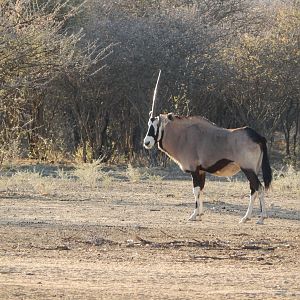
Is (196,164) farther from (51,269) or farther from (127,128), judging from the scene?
(127,128)

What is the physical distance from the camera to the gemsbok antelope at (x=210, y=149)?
18.2m

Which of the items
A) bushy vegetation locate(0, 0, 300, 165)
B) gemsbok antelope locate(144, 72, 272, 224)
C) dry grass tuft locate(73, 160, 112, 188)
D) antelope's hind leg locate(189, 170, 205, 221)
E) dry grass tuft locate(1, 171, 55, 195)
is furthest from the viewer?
bushy vegetation locate(0, 0, 300, 165)

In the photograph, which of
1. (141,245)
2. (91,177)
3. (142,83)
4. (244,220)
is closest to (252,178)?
(244,220)

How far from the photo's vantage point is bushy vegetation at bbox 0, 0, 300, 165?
34156mm

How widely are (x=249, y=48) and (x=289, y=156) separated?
4.33 meters

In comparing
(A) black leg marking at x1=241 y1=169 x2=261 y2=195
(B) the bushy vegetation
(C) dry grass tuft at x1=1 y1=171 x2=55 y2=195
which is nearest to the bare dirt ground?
(C) dry grass tuft at x1=1 y1=171 x2=55 y2=195

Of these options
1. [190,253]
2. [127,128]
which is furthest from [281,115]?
[190,253]

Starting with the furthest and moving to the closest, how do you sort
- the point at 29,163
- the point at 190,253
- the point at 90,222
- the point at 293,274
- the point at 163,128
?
the point at 29,163
the point at 163,128
the point at 90,222
the point at 190,253
the point at 293,274

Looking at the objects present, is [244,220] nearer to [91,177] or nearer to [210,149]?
[210,149]

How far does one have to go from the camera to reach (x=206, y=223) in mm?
17922

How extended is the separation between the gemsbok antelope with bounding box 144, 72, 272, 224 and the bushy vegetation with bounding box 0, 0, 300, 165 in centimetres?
1215

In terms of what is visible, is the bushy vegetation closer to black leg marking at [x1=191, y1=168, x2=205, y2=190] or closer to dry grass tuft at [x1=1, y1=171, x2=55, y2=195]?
dry grass tuft at [x1=1, y1=171, x2=55, y2=195]

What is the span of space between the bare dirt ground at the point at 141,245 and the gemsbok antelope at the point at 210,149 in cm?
63

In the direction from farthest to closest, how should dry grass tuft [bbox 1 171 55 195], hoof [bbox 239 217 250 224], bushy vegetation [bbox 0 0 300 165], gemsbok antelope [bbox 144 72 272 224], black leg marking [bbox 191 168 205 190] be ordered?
1. bushy vegetation [bbox 0 0 300 165]
2. dry grass tuft [bbox 1 171 55 195]
3. black leg marking [bbox 191 168 205 190]
4. gemsbok antelope [bbox 144 72 272 224]
5. hoof [bbox 239 217 250 224]
